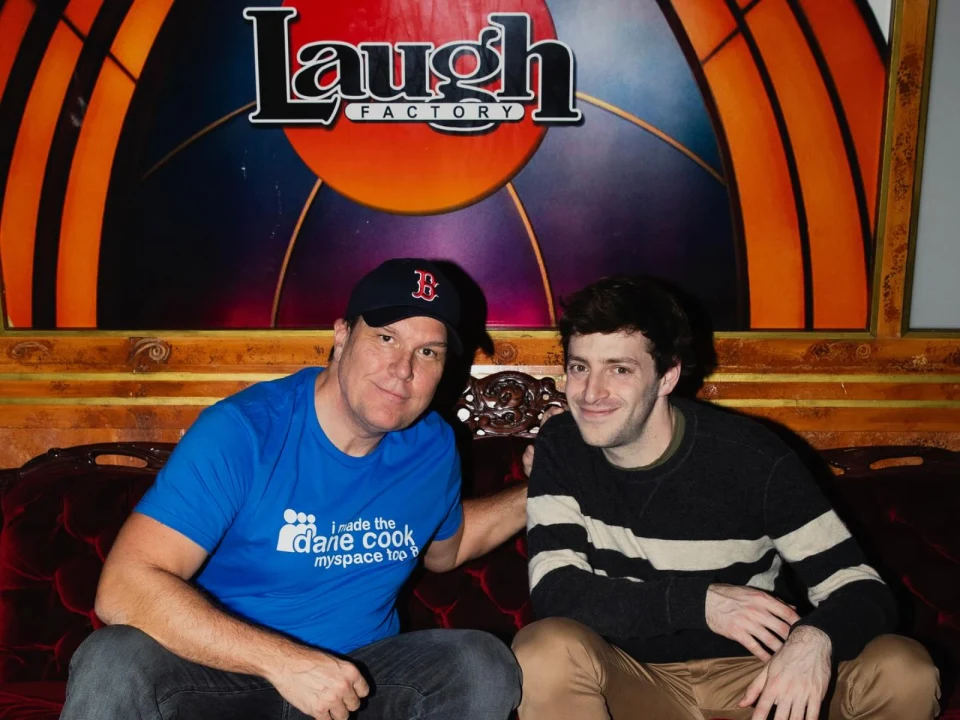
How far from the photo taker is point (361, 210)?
2.46 metres

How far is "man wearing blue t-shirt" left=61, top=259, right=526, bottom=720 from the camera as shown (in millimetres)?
1597

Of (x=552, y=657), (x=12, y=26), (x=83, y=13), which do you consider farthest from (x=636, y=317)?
(x=12, y=26)

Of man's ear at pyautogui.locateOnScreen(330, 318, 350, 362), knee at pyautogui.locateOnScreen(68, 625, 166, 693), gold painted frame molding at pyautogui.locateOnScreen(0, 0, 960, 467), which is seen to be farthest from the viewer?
gold painted frame molding at pyautogui.locateOnScreen(0, 0, 960, 467)

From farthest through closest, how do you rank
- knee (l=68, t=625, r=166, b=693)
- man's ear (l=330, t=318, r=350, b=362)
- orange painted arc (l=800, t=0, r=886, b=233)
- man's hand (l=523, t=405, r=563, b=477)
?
orange painted arc (l=800, t=0, r=886, b=233) → man's hand (l=523, t=405, r=563, b=477) → man's ear (l=330, t=318, r=350, b=362) → knee (l=68, t=625, r=166, b=693)

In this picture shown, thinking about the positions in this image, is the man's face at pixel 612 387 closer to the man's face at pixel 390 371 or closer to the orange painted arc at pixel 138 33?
the man's face at pixel 390 371

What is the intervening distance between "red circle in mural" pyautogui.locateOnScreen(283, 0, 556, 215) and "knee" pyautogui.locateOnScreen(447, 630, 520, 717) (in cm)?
127

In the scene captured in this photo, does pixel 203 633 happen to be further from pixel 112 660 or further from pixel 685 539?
pixel 685 539

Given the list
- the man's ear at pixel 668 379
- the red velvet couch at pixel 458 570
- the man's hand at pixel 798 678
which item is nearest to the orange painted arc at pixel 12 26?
the red velvet couch at pixel 458 570

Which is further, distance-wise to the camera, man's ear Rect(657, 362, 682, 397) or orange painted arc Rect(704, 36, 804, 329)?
orange painted arc Rect(704, 36, 804, 329)

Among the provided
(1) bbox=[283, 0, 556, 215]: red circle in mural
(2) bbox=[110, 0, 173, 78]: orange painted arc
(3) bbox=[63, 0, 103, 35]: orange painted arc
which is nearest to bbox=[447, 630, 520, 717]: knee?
(1) bbox=[283, 0, 556, 215]: red circle in mural

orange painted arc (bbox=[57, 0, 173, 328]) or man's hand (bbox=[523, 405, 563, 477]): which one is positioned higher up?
orange painted arc (bbox=[57, 0, 173, 328])

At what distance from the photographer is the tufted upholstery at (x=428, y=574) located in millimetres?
2213

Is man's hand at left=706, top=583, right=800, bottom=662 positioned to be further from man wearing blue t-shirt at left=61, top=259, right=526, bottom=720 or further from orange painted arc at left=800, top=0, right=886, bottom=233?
orange painted arc at left=800, top=0, right=886, bottom=233

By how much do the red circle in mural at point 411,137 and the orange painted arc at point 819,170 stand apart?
63cm
